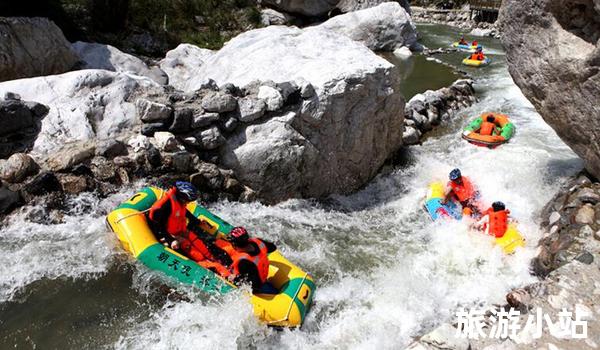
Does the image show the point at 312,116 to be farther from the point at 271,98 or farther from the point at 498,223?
the point at 498,223

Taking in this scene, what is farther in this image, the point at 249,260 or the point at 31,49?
the point at 31,49

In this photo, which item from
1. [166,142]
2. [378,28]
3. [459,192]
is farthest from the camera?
[378,28]

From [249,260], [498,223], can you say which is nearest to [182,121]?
[249,260]

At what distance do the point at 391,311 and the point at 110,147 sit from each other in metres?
4.93

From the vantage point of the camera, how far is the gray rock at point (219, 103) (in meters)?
7.51

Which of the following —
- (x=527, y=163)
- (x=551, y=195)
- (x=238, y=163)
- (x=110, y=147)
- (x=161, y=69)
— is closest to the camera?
(x=110, y=147)

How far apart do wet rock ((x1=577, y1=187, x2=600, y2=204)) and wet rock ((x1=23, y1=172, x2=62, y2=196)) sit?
8.18 meters

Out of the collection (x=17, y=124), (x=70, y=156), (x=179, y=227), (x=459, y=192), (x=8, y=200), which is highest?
(x=17, y=124)

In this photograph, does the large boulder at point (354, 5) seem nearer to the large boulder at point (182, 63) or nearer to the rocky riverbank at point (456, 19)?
the rocky riverbank at point (456, 19)

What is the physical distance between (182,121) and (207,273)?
294cm

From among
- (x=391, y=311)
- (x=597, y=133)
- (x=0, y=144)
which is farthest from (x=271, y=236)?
(x=597, y=133)

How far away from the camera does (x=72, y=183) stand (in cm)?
652

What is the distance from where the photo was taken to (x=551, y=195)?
848cm

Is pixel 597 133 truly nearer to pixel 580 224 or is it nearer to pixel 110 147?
pixel 580 224
